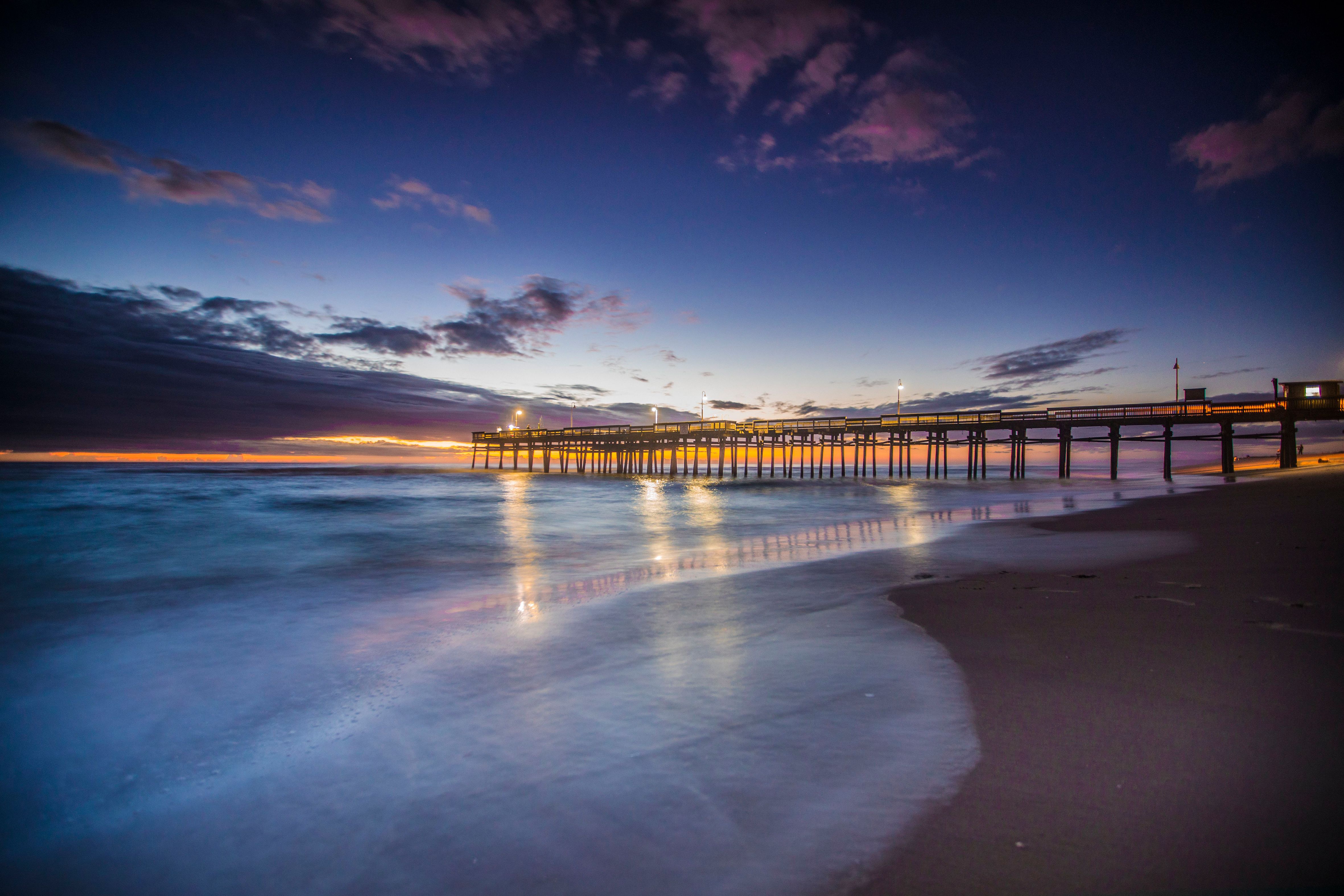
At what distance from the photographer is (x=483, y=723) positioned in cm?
391

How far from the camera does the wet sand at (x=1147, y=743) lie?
200cm

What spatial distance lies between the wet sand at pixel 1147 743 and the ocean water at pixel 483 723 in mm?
249

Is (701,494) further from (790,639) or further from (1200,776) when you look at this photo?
(1200,776)

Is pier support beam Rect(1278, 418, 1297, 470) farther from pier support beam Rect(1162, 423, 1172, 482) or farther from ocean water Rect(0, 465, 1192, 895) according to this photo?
ocean water Rect(0, 465, 1192, 895)

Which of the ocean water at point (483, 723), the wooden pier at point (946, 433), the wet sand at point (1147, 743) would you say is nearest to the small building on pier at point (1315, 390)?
the wooden pier at point (946, 433)

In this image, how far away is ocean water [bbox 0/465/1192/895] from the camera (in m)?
2.51

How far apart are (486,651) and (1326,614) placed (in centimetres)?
711

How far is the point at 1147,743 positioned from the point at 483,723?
389 centimetres

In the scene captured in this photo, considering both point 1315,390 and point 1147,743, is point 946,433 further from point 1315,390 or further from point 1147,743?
point 1147,743

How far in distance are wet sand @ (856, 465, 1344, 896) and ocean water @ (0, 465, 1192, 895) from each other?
0.25 meters

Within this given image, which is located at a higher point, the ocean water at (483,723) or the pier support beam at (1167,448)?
the pier support beam at (1167,448)

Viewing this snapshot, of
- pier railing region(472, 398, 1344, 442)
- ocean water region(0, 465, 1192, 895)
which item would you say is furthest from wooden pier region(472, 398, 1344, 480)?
ocean water region(0, 465, 1192, 895)

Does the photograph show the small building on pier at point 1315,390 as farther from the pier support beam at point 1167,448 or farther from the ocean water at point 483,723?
the ocean water at point 483,723

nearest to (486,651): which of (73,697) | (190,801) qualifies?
(190,801)
